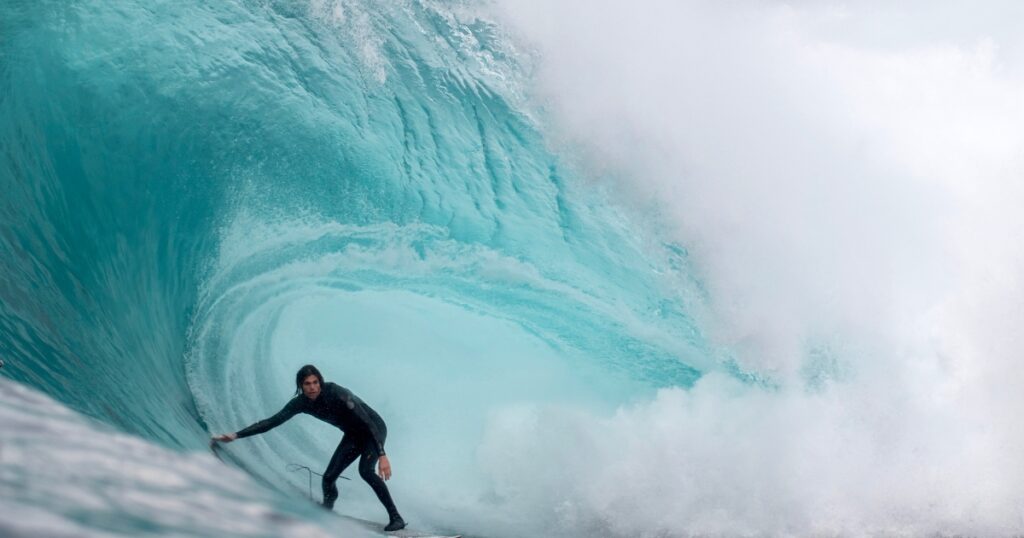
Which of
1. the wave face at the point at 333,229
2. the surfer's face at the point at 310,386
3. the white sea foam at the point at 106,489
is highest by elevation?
the wave face at the point at 333,229

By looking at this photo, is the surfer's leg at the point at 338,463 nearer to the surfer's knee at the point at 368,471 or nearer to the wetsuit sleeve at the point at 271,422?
the surfer's knee at the point at 368,471

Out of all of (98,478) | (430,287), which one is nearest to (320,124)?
(430,287)

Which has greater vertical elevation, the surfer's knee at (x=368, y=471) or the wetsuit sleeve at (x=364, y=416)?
the wetsuit sleeve at (x=364, y=416)

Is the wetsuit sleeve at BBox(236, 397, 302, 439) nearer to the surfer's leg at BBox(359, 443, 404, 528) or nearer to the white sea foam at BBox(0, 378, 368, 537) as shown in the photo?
the surfer's leg at BBox(359, 443, 404, 528)

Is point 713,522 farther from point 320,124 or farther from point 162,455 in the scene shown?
point 320,124

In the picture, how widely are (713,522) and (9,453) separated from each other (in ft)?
16.5

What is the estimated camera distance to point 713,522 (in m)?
5.73

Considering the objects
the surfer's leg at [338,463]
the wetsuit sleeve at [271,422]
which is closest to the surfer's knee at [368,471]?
the surfer's leg at [338,463]

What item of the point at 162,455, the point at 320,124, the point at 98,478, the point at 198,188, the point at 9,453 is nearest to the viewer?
the point at 9,453

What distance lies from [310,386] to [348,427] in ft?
1.66

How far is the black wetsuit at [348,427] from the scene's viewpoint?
466 cm

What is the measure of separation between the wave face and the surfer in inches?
31.1

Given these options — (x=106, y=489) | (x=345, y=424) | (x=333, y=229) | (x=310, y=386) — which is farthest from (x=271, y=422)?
(x=333, y=229)

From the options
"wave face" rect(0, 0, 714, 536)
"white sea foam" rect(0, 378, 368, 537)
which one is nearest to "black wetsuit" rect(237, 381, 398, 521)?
"wave face" rect(0, 0, 714, 536)
